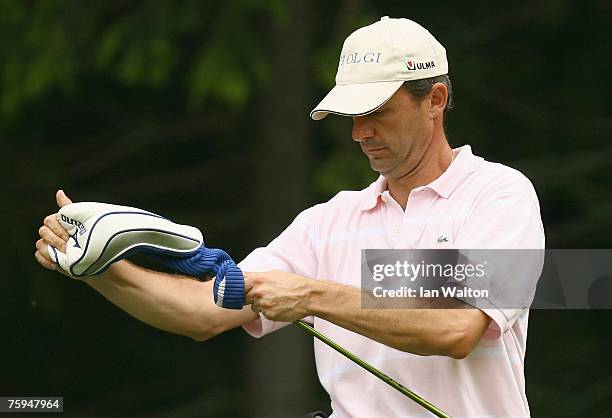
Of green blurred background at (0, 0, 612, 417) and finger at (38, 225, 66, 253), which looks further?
green blurred background at (0, 0, 612, 417)

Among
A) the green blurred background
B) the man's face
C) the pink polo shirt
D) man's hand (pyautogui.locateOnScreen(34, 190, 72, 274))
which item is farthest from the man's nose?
the green blurred background

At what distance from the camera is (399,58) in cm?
402

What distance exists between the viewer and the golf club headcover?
146 inches

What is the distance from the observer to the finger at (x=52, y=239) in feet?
12.5

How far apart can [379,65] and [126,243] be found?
0.86 meters

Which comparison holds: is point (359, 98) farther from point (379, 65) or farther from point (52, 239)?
point (52, 239)

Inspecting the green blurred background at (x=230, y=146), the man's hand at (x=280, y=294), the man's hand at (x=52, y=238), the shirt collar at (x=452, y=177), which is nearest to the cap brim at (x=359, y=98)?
the shirt collar at (x=452, y=177)

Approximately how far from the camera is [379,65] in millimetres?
4008

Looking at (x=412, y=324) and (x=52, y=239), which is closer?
(x=412, y=324)

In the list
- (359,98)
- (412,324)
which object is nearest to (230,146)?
(359,98)

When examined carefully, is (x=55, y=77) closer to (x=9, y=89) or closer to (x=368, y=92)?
(x=9, y=89)

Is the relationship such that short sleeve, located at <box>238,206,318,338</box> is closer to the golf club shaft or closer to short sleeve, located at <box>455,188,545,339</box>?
the golf club shaft

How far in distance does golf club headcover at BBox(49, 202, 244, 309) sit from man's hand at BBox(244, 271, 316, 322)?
0.12 ft

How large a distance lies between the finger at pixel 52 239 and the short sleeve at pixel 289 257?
563mm
